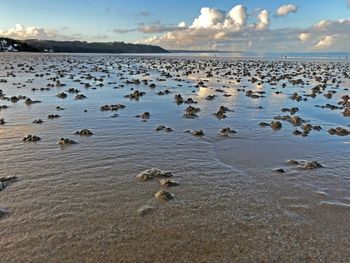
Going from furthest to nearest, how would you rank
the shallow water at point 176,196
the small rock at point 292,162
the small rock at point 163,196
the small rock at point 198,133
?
1. the small rock at point 198,133
2. the small rock at point 292,162
3. the small rock at point 163,196
4. the shallow water at point 176,196

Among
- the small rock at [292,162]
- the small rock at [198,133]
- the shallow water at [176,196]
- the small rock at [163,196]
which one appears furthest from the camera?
the small rock at [198,133]

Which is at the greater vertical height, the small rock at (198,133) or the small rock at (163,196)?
the small rock at (163,196)

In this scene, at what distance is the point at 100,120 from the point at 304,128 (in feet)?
28.3

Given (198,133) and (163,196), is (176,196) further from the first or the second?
(198,133)

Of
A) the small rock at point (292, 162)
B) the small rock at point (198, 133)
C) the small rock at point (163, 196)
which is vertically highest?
the small rock at point (163, 196)

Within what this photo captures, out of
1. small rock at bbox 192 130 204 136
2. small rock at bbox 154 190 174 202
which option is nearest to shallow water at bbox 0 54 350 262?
small rock at bbox 154 190 174 202

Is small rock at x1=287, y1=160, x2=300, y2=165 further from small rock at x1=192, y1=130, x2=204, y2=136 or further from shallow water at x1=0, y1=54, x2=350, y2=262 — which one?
small rock at x1=192, y1=130, x2=204, y2=136

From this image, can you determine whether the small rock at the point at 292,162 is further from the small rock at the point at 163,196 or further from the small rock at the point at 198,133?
the small rock at the point at 163,196

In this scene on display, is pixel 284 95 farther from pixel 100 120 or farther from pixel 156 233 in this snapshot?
pixel 156 233

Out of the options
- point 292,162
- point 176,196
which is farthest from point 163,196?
point 292,162

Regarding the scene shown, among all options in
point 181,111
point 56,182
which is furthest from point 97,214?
point 181,111

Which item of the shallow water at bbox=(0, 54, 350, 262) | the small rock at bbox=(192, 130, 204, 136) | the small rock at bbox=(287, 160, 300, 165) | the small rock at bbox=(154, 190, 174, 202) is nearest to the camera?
the shallow water at bbox=(0, 54, 350, 262)

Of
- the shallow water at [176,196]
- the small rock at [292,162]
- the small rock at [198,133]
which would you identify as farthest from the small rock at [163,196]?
the small rock at [198,133]

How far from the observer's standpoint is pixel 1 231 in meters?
7.32
